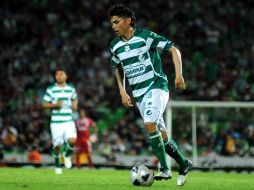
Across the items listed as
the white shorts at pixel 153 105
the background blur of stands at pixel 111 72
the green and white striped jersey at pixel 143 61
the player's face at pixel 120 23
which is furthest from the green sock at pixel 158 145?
the background blur of stands at pixel 111 72

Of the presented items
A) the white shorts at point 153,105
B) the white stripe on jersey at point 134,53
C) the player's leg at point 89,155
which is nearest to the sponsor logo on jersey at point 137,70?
the white stripe on jersey at point 134,53

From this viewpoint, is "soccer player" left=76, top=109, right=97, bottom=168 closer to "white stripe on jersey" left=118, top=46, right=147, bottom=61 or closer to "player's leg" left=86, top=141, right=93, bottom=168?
"player's leg" left=86, top=141, right=93, bottom=168

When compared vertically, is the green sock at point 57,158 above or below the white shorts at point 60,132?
below

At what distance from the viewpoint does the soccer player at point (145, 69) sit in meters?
10.3

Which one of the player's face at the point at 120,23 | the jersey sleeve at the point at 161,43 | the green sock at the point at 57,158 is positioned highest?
the player's face at the point at 120,23

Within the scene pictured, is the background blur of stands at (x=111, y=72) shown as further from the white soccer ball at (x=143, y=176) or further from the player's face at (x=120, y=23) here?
the white soccer ball at (x=143, y=176)

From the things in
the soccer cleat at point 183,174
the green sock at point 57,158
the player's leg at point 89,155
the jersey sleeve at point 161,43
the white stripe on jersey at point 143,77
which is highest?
the jersey sleeve at point 161,43

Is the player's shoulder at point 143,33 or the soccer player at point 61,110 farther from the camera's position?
the soccer player at point 61,110

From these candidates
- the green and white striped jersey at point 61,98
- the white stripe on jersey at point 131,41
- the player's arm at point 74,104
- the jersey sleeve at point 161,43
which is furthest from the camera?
the green and white striped jersey at point 61,98

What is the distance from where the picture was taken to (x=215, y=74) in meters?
27.0

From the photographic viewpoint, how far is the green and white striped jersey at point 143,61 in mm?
10477

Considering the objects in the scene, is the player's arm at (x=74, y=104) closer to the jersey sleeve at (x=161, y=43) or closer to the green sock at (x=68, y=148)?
the green sock at (x=68, y=148)

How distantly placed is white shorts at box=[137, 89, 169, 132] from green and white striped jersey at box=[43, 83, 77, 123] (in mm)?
6865

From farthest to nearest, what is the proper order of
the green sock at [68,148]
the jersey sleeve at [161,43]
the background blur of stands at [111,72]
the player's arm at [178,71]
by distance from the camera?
the background blur of stands at [111,72] < the green sock at [68,148] < the jersey sleeve at [161,43] < the player's arm at [178,71]
